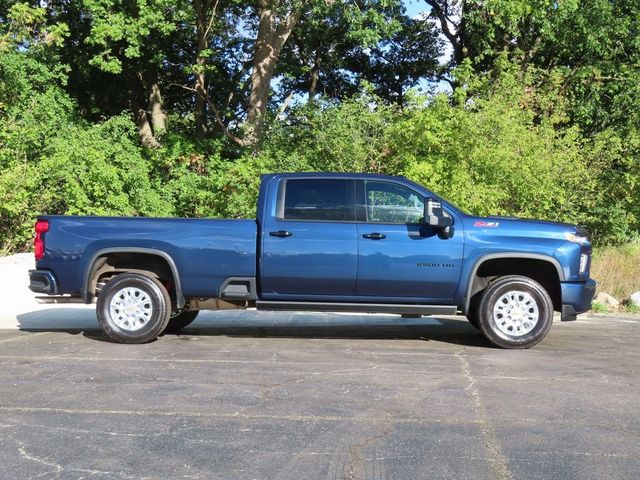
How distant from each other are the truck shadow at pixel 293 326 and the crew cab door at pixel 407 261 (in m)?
1.06

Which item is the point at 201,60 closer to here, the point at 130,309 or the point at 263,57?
the point at 263,57

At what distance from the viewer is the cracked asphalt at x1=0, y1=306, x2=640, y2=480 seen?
425 centimetres

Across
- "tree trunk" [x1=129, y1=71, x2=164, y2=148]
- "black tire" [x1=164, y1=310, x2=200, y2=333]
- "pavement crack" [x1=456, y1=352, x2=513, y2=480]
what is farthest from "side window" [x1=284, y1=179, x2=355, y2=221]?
"tree trunk" [x1=129, y1=71, x2=164, y2=148]

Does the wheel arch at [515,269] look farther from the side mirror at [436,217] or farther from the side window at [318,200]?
the side window at [318,200]

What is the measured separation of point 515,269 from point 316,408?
150 inches

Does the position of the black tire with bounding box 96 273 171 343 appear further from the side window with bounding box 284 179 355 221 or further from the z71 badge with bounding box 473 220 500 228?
the z71 badge with bounding box 473 220 500 228

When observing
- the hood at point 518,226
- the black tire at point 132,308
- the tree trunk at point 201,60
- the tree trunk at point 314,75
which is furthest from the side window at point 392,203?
the tree trunk at point 314,75

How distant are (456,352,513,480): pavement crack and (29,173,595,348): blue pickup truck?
5.76ft

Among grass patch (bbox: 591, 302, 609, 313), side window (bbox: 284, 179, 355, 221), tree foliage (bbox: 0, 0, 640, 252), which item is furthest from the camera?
tree foliage (bbox: 0, 0, 640, 252)

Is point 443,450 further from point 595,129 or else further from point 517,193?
point 595,129

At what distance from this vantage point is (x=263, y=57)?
72.5 ft

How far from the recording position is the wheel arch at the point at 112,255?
8000 millimetres

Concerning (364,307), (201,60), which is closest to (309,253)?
(364,307)

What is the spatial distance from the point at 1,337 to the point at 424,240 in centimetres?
538
